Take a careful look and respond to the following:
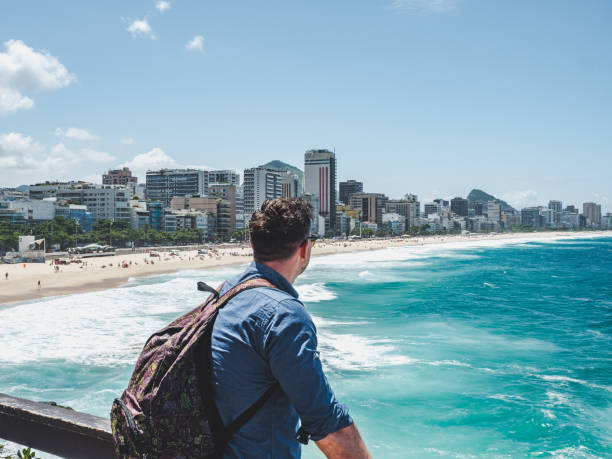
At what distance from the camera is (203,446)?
4.49 ft

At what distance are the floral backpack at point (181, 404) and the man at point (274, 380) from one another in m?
0.02

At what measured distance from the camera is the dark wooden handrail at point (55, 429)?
2.20 m

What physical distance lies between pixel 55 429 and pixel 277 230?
5.61 feet

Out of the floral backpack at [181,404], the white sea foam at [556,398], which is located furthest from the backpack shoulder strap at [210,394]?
the white sea foam at [556,398]


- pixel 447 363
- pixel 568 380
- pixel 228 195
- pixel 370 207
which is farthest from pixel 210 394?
pixel 370 207

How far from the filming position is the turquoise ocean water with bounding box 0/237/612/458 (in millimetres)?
10172

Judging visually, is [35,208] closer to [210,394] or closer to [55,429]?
[55,429]

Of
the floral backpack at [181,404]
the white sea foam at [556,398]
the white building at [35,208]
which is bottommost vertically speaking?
the white sea foam at [556,398]

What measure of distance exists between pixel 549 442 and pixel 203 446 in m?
10.7

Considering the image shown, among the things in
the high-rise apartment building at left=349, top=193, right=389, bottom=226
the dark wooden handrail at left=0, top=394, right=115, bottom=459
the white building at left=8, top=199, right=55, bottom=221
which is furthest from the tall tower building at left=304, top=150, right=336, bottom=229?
the dark wooden handrail at left=0, top=394, right=115, bottom=459

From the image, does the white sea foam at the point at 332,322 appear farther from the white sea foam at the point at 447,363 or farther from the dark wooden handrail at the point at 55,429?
the dark wooden handrail at the point at 55,429

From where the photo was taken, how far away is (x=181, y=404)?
4.44 feet

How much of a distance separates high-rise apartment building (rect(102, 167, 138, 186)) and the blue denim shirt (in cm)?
15956

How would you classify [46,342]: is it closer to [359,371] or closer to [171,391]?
[359,371]
